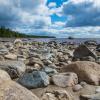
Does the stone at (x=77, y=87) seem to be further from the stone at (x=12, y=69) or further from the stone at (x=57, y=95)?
the stone at (x=12, y=69)

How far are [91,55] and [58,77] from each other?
706 cm

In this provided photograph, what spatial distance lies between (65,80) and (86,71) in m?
0.91

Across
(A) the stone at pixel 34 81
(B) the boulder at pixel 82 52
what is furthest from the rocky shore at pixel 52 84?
(B) the boulder at pixel 82 52

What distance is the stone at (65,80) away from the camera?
24.4 feet

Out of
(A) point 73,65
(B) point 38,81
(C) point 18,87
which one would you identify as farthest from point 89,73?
(C) point 18,87

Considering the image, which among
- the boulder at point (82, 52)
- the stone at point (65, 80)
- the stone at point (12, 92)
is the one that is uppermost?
the stone at point (12, 92)

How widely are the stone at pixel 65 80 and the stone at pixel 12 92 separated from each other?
1995 millimetres

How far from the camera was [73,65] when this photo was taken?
8.57m

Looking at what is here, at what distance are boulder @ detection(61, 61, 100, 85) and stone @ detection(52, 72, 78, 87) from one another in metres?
0.37

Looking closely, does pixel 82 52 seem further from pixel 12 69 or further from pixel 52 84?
pixel 52 84

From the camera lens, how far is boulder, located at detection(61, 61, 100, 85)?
8055 mm

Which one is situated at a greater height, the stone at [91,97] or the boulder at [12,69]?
the boulder at [12,69]

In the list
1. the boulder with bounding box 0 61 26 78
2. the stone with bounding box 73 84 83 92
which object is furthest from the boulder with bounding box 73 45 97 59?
the stone with bounding box 73 84 83 92

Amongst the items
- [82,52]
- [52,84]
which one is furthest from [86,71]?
[82,52]
